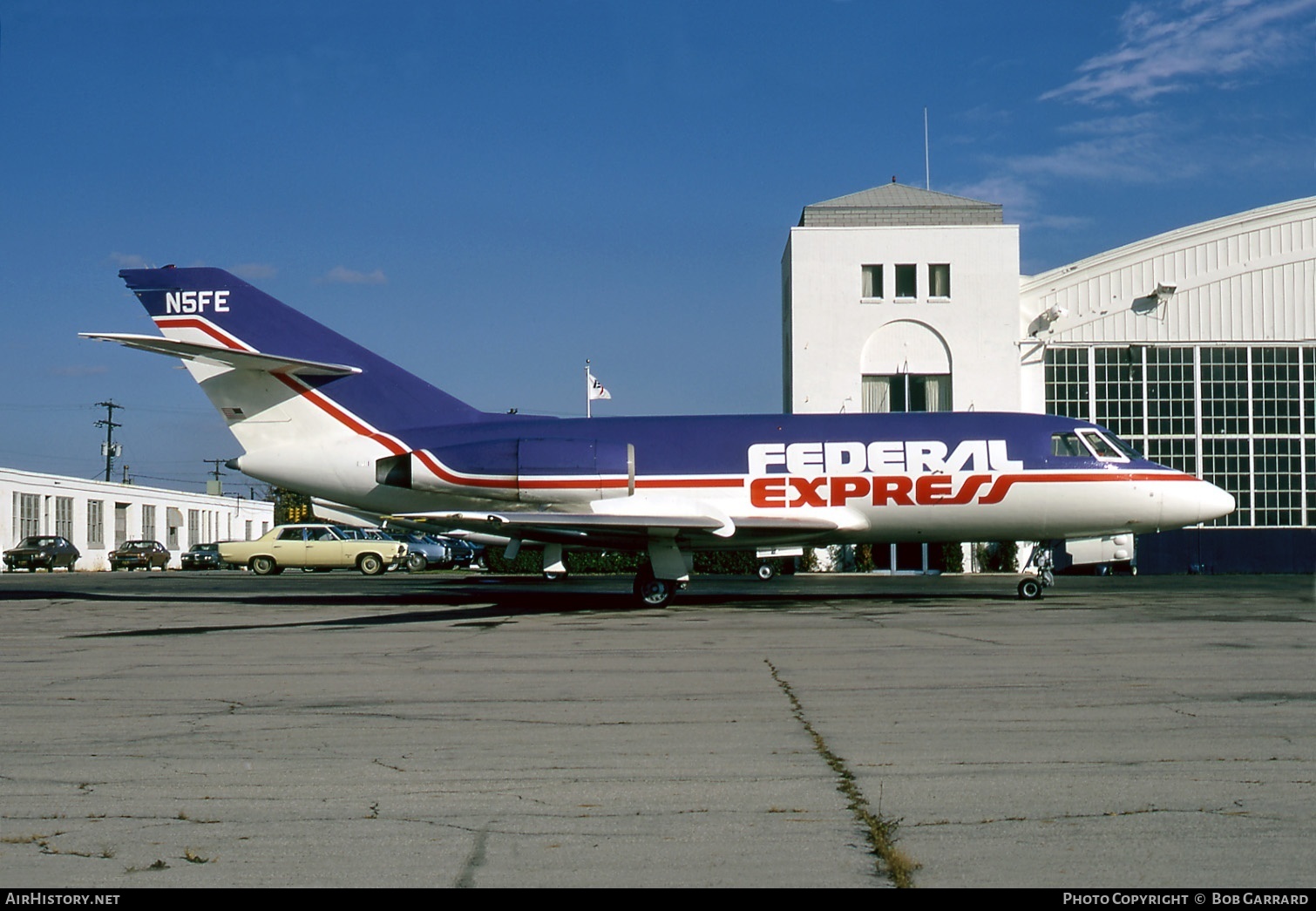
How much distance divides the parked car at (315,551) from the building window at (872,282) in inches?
774

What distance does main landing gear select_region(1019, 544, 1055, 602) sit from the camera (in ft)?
71.8

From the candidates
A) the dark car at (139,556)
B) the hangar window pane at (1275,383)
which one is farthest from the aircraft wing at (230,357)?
the dark car at (139,556)

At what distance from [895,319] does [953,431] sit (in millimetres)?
20499

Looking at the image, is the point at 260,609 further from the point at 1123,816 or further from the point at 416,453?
the point at 1123,816

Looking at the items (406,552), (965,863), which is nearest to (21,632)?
(965,863)

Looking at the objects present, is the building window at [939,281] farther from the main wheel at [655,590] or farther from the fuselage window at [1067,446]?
the main wheel at [655,590]

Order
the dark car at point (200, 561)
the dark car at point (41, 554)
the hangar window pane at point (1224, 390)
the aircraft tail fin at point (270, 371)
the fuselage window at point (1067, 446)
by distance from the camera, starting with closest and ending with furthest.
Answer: the fuselage window at point (1067, 446) → the aircraft tail fin at point (270, 371) → the hangar window pane at point (1224, 390) → the dark car at point (41, 554) → the dark car at point (200, 561)

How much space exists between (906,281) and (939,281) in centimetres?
113

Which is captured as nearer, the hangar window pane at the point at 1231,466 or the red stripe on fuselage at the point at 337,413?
the red stripe on fuselage at the point at 337,413

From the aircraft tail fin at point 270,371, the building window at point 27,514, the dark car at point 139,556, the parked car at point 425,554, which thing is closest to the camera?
the aircraft tail fin at point 270,371

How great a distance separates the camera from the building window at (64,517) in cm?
6494

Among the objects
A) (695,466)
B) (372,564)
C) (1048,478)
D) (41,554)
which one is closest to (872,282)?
(372,564)

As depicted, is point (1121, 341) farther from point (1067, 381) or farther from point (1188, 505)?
point (1188, 505)

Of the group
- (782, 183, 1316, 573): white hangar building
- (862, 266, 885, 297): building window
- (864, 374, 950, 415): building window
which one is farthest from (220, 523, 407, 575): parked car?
(862, 266, 885, 297): building window
